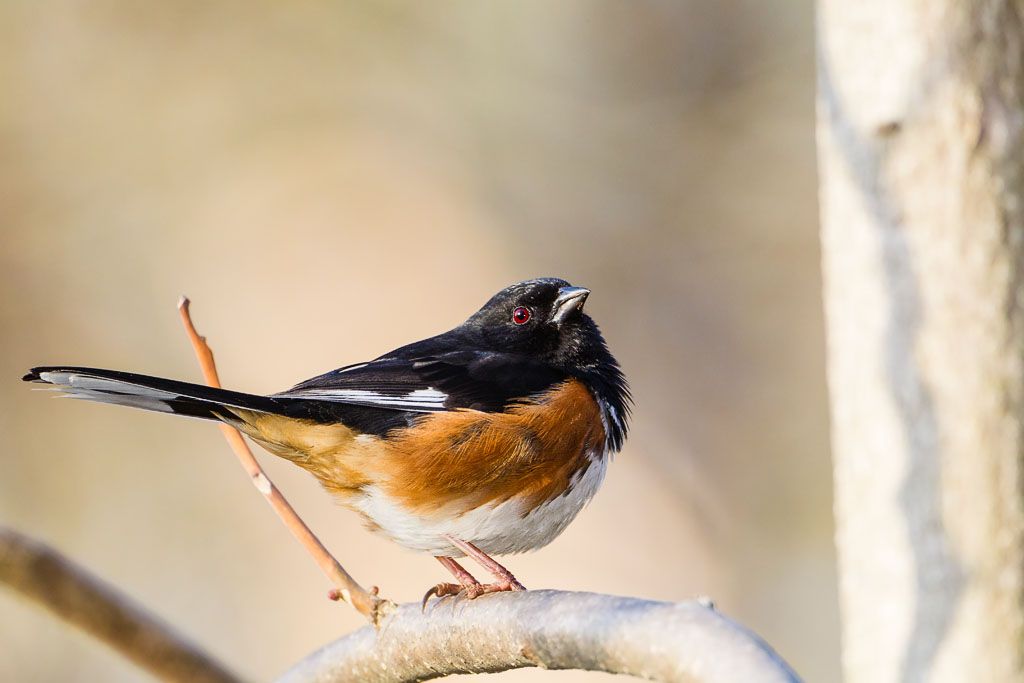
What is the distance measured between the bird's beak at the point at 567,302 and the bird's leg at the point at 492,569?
0.67 m

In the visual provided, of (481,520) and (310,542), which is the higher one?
(481,520)

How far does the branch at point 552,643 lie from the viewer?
1.18 m

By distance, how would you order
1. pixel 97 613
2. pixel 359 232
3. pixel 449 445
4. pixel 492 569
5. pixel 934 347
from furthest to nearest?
pixel 359 232 < pixel 449 445 < pixel 97 613 < pixel 492 569 < pixel 934 347

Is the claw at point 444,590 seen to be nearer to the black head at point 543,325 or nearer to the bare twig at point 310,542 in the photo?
the bare twig at point 310,542

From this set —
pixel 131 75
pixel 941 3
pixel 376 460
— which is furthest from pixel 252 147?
pixel 941 3

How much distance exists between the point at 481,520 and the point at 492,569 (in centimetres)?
22

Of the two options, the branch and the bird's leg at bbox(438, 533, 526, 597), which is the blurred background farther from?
the branch

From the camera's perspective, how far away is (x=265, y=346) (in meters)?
4.93

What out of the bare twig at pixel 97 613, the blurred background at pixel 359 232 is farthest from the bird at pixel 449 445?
the blurred background at pixel 359 232

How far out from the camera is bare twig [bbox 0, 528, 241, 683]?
2162mm

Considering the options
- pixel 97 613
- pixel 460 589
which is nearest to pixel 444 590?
pixel 460 589

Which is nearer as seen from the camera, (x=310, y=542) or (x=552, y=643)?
(x=552, y=643)

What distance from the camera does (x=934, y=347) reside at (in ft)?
4.61

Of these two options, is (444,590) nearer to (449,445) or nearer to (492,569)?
(492,569)
